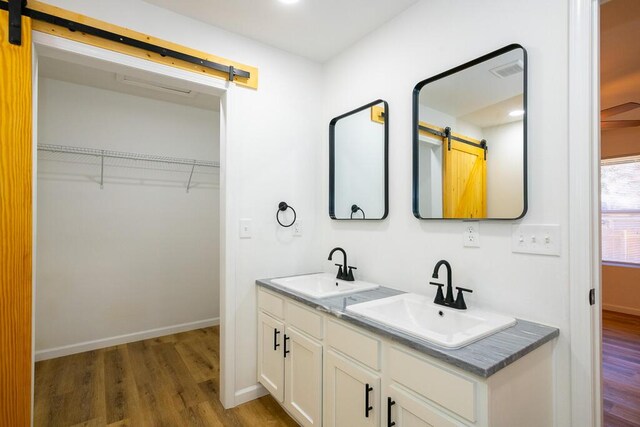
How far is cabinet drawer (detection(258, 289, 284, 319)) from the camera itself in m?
2.08

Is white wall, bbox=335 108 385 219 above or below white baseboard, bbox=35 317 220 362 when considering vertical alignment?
above

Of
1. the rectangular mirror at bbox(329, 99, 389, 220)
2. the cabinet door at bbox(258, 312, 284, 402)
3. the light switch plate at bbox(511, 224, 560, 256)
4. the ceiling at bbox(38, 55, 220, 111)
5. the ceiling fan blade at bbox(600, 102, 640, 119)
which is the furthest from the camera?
the ceiling fan blade at bbox(600, 102, 640, 119)

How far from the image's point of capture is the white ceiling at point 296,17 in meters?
1.97

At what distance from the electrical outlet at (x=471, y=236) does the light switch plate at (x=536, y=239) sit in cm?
16

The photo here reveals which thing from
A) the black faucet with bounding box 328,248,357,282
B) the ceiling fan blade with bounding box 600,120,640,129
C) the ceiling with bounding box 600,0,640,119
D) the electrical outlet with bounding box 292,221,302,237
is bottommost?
the black faucet with bounding box 328,248,357,282

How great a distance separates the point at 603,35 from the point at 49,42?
3446mm

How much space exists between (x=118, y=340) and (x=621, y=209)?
6.36 metres

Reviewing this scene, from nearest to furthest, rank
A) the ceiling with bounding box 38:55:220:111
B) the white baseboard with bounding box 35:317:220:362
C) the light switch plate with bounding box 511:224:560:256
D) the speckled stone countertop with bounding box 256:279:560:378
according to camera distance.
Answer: the speckled stone countertop with bounding box 256:279:560:378 → the light switch plate with bounding box 511:224:560:256 → the ceiling with bounding box 38:55:220:111 → the white baseboard with bounding box 35:317:220:362

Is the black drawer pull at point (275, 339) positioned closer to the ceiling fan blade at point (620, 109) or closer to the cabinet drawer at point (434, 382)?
the cabinet drawer at point (434, 382)

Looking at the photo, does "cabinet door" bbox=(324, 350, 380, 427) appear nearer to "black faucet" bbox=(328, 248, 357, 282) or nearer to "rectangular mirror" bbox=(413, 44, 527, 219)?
"black faucet" bbox=(328, 248, 357, 282)

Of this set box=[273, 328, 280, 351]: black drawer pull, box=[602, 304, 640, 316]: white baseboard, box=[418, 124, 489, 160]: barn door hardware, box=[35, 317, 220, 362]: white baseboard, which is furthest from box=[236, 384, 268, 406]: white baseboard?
box=[602, 304, 640, 316]: white baseboard

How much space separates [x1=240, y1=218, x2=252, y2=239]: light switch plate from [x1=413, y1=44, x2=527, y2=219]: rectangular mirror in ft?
3.80

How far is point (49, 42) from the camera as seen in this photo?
1.67 m

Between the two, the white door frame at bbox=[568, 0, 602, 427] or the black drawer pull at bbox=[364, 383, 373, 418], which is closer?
the white door frame at bbox=[568, 0, 602, 427]
